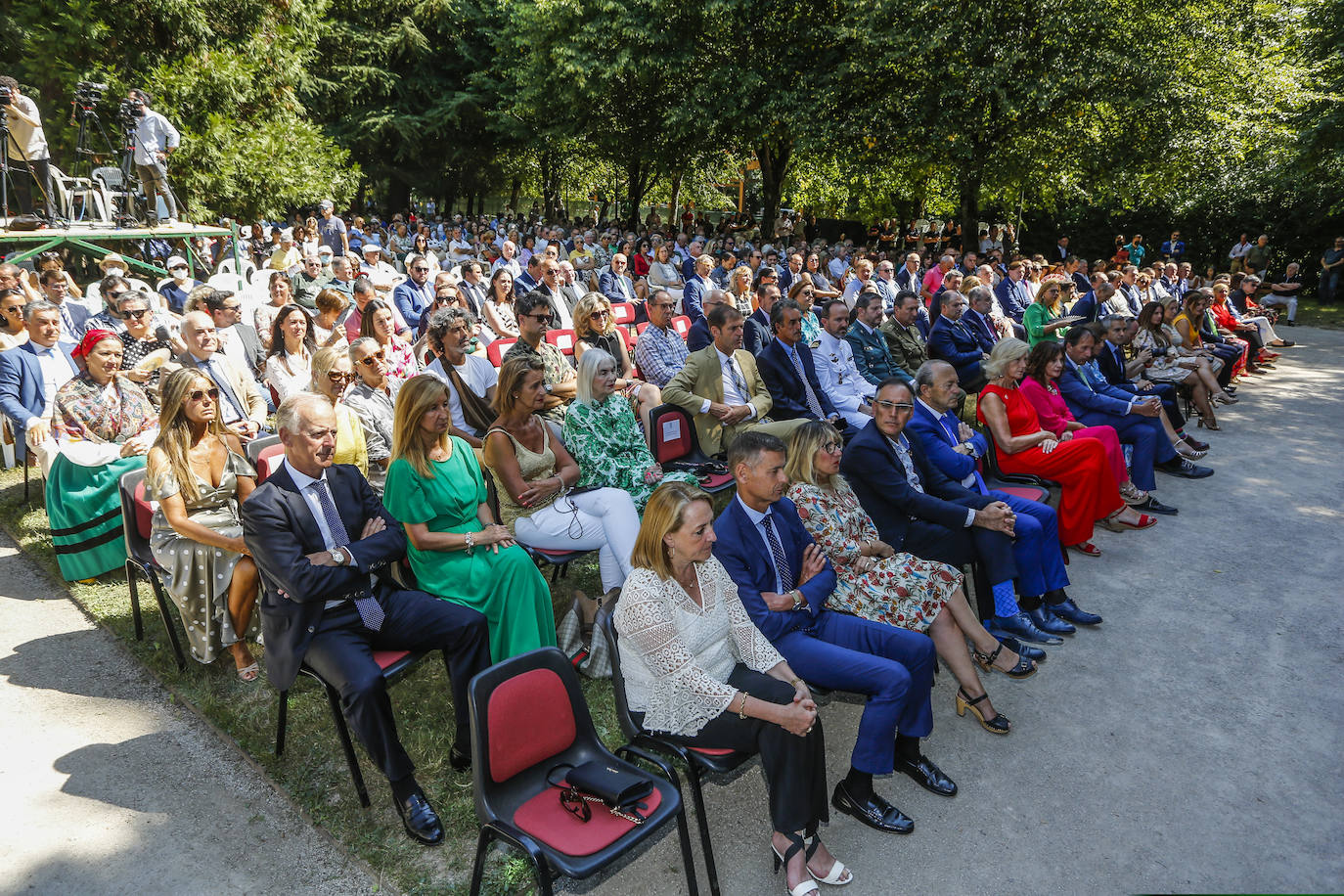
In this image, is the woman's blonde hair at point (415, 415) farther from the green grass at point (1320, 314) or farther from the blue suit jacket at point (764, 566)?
the green grass at point (1320, 314)

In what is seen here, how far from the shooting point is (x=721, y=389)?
20.0ft

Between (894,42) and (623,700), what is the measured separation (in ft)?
53.3

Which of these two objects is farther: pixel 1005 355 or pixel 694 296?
pixel 694 296

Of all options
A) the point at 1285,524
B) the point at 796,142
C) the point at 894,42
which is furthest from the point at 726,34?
the point at 1285,524

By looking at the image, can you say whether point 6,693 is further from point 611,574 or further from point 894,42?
point 894,42

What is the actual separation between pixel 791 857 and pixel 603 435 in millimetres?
2513

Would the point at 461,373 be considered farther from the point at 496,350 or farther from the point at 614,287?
the point at 614,287

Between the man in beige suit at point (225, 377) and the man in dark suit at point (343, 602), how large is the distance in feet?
5.95

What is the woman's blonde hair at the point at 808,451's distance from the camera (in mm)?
3928

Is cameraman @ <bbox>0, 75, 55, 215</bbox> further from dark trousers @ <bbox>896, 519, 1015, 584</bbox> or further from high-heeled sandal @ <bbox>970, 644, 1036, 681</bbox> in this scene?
high-heeled sandal @ <bbox>970, 644, 1036, 681</bbox>

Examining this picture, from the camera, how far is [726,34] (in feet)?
65.9

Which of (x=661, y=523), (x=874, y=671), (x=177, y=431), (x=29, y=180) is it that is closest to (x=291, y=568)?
(x=177, y=431)

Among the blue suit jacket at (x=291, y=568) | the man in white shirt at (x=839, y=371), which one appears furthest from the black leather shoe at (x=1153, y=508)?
the blue suit jacket at (x=291, y=568)

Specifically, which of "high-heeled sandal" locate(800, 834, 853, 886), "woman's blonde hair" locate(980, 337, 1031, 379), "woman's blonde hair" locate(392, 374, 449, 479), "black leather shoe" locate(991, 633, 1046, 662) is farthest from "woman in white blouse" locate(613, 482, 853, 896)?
"woman's blonde hair" locate(980, 337, 1031, 379)
